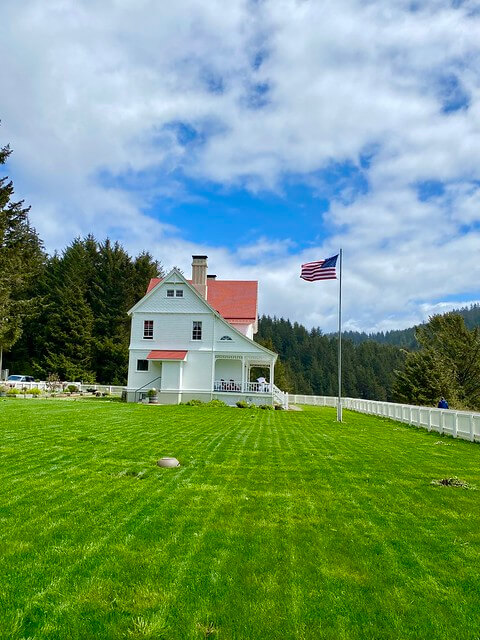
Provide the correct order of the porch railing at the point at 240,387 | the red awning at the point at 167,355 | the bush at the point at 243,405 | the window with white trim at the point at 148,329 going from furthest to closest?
1. the window with white trim at the point at 148,329
2. the porch railing at the point at 240,387
3. the red awning at the point at 167,355
4. the bush at the point at 243,405

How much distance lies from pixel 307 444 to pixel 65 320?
40407mm

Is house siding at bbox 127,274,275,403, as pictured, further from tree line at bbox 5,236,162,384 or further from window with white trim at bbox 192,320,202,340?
tree line at bbox 5,236,162,384

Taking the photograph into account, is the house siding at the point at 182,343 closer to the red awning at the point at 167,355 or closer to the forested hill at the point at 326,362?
the red awning at the point at 167,355

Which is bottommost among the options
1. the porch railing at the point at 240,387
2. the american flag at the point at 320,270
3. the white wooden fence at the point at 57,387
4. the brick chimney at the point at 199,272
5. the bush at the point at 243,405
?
the bush at the point at 243,405

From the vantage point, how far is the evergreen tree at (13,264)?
111 feet

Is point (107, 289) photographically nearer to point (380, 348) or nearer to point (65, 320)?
point (65, 320)

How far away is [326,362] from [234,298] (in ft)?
250

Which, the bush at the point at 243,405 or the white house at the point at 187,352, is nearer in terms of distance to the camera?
the bush at the point at 243,405

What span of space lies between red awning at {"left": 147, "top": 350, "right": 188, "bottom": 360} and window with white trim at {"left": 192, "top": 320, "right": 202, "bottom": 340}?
1.24 m

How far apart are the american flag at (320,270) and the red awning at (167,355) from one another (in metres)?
10.3

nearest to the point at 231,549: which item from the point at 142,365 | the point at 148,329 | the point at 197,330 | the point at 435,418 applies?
the point at 435,418

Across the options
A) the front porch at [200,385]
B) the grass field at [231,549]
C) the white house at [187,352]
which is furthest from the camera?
the white house at [187,352]

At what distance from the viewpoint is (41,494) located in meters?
6.10

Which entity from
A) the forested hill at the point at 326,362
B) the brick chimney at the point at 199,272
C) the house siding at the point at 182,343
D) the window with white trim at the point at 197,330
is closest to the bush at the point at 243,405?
the house siding at the point at 182,343
